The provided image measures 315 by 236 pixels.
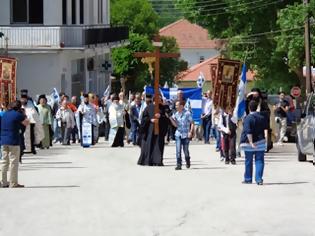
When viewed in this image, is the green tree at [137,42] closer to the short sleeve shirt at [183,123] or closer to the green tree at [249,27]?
the green tree at [249,27]

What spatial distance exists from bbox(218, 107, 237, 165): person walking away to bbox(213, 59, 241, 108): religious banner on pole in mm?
3548

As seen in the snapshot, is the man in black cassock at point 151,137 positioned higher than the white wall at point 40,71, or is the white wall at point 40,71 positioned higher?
the white wall at point 40,71

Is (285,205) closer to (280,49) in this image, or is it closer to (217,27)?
(280,49)

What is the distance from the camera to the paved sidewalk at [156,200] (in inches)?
601

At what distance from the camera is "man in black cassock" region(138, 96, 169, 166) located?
88.4 feet

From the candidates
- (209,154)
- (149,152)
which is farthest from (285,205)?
(209,154)

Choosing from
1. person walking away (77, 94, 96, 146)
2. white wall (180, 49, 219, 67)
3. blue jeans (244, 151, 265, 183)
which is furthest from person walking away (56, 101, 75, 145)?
white wall (180, 49, 219, 67)

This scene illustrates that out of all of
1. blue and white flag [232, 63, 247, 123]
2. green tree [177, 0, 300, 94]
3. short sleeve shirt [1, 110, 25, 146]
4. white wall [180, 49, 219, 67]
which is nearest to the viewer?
short sleeve shirt [1, 110, 25, 146]

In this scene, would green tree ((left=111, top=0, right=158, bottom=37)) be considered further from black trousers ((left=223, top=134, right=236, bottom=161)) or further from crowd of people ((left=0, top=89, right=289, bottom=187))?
black trousers ((left=223, top=134, right=236, bottom=161))

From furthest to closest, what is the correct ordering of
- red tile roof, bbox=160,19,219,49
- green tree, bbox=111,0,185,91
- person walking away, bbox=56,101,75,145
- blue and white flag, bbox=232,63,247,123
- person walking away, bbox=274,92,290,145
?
red tile roof, bbox=160,19,219,49
green tree, bbox=111,0,185,91
person walking away, bbox=56,101,75,145
person walking away, bbox=274,92,290,145
blue and white flag, bbox=232,63,247,123

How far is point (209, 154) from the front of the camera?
103ft

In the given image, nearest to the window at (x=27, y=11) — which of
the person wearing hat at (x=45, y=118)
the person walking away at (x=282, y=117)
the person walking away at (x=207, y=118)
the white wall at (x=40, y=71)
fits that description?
the white wall at (x=40, y=71)

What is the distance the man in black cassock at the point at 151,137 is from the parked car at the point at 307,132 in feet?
10.9

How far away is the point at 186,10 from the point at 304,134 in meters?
36.7
